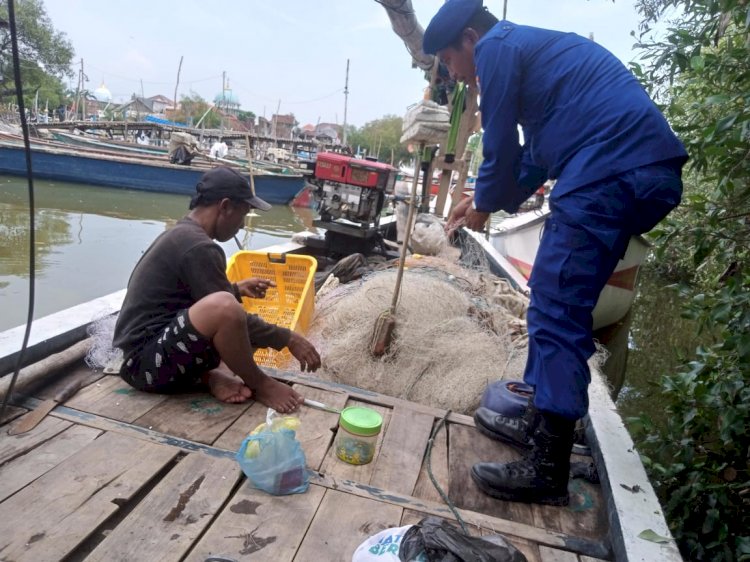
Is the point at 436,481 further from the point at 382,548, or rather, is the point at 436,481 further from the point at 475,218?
the point at 475,218

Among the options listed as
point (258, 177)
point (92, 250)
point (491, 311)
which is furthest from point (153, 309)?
point (258, 177)

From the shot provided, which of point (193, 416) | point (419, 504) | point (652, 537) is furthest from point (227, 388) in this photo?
point (652, 537)

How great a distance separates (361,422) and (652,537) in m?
1.02

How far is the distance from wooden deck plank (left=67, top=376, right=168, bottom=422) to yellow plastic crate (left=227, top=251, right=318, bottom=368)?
1.53 meters

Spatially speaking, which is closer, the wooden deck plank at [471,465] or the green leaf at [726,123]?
the wooden deck plank at [471,465]

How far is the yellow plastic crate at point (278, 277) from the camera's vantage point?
378 cm

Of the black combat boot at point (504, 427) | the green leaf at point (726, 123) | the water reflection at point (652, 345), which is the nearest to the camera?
the green leaf at point (726, 123)

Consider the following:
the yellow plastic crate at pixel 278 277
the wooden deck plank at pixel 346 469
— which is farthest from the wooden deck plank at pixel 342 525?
the yellow plastic crate at pixel 278 277

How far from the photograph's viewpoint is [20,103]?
5.39ft

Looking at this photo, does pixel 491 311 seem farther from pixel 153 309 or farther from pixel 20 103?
pixel 20 103

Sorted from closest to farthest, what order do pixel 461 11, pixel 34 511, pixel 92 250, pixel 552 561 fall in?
pixel 34 511
pixel 552 561
pixel 461 11
pixel 92 250

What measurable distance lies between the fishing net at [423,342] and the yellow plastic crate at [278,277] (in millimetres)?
219

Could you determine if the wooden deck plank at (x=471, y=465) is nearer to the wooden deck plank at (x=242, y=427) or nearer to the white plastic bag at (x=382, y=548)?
the white plastic bag at (x=382, y=548)

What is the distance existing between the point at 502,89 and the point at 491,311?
2204 millimetres
